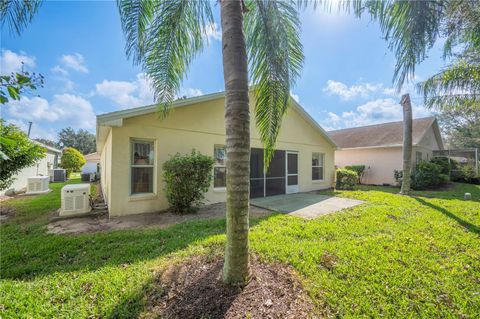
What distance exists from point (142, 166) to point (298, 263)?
5814mm

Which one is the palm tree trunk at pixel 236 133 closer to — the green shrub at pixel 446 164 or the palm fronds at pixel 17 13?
the palm fronds at pixel 17 13

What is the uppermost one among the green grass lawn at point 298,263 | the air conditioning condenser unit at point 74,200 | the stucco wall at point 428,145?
the stucco wall at point 428,145

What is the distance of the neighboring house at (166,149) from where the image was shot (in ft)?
21.4

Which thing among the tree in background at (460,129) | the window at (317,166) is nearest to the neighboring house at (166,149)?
the window at (317,166)

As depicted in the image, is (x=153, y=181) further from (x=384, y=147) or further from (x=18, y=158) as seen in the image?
(x=384, y=147)

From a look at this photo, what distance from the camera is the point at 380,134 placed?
18219mm

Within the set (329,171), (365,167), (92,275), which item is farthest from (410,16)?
(365,167)

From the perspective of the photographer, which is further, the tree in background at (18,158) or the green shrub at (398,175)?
the green shrub at (398,175)

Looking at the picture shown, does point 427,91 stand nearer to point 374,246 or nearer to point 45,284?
point 374,246

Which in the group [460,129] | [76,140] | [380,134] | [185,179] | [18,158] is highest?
[76,140]

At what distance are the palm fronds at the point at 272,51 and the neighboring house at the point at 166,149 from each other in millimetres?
3724

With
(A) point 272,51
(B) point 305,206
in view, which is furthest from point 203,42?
(B) point 305,206

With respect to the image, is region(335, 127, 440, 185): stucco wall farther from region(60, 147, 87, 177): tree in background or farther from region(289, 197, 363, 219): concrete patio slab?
region(60, 147, 87, 177): tree in background

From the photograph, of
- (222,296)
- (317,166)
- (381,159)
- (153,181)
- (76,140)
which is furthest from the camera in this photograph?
(76,140)
